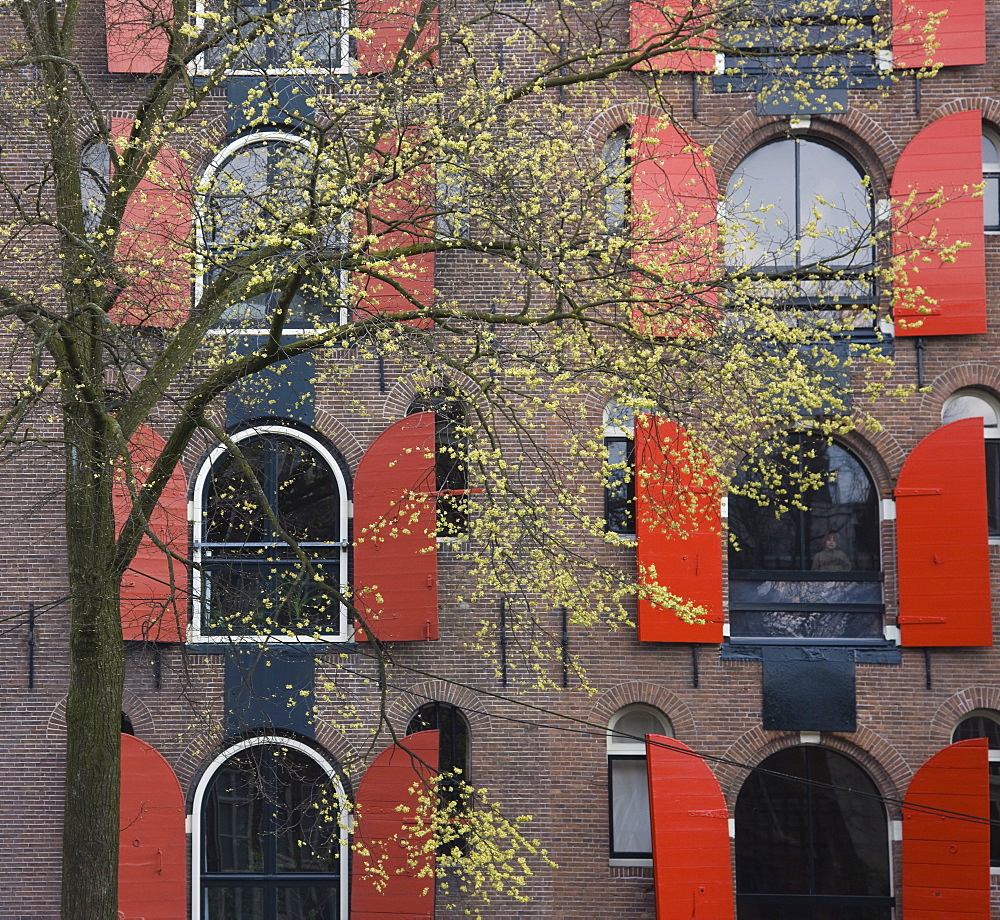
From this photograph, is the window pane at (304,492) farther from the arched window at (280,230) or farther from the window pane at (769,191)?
the window pane at (769,191)

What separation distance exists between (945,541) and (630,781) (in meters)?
4.57

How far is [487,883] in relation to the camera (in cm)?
1299

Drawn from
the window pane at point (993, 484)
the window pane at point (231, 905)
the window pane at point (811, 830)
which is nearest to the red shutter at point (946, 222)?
the window pane at point (993, 484)

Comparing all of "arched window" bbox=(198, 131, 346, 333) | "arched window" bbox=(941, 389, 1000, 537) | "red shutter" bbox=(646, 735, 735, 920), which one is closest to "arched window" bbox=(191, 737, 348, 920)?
"red shutter" bbox=(646, 735, 735, 920)

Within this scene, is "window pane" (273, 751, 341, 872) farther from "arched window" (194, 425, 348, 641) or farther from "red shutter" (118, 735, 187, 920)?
"arched window" (194, 425, 348, 641)

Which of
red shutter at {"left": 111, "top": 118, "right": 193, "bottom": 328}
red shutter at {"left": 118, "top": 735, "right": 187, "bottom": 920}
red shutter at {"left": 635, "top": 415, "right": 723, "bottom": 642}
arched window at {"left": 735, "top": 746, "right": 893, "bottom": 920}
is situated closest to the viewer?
red shutter at {"left": 111, "top": 118, "right": 193, "bottom": 328}

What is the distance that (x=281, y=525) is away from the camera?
43.9 feet

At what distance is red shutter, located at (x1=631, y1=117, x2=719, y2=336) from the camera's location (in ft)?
33.8

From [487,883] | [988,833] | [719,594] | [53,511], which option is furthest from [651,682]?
[53,511]

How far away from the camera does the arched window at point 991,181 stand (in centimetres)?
1391

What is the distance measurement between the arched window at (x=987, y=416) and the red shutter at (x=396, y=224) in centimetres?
639

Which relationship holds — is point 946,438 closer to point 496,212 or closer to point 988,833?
point 988,833

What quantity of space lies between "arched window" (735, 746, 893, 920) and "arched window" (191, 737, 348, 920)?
15.5 ft

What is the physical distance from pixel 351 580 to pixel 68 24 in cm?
660
